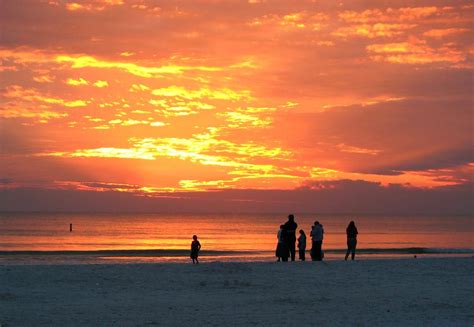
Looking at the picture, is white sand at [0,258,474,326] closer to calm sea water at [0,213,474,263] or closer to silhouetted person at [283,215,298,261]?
silhouetted person at [283,215,298,261]

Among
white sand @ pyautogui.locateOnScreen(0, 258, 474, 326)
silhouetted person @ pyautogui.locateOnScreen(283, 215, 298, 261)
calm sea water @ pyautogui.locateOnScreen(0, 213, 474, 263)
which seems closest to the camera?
white sand @ pyautogui.locateOnScreen(0, 258, 474, 326)

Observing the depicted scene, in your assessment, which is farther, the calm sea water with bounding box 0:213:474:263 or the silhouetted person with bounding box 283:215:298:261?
the calm sea water with bounding box 0:213:474:263

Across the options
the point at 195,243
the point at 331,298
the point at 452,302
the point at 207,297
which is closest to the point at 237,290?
the point at 207,297

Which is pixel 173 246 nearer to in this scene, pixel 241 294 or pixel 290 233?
pixel 290 233

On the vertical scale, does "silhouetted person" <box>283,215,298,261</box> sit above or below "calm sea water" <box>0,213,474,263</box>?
above

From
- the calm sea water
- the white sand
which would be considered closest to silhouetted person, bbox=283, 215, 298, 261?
the white sand

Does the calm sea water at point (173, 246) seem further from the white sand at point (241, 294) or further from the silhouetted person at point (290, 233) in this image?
the white sand at point (241, 294)

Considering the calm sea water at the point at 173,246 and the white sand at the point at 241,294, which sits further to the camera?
the calm sea water at the point at 173,246

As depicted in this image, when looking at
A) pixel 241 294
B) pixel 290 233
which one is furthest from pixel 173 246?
pixel 241 294

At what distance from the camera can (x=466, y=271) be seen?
87.1 feet

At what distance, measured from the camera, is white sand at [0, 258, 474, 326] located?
1608cm

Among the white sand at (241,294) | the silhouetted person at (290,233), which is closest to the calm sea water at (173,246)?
the silhouetted person at (290,233)

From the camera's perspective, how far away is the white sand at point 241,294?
1608 centimetres

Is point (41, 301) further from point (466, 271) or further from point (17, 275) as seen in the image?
point (466, 271)
